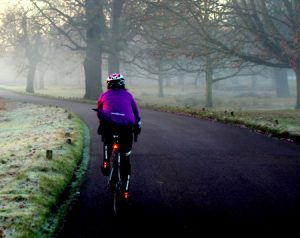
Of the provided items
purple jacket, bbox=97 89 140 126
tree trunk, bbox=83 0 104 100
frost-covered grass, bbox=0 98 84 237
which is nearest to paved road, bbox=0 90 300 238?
frost-covered grass, bbox=0 98 84 237

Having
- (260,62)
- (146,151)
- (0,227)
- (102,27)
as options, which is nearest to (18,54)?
(102,27)

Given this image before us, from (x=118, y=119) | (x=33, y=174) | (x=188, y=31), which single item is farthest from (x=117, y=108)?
(x=188, y=31)

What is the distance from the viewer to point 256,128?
15.5 meters

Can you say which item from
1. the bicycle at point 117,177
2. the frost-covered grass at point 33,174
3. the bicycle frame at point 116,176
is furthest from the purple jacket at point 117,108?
the frost-covered grass at point 33,174

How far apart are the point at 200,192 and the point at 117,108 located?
213cm

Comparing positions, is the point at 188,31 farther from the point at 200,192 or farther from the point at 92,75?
the point at 200,192

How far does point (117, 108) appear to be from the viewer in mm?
6629

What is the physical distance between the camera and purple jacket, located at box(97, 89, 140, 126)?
21.6 feet

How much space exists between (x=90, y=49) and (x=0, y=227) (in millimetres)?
28088

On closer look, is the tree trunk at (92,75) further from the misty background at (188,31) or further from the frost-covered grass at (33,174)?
the frost-covered grass at (33,174)

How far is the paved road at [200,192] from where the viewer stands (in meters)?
5.66

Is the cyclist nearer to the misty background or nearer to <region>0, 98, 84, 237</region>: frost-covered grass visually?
<region>0, 98, 84, 237</region>: frost-covered grass

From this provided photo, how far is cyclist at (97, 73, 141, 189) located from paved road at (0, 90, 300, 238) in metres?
0.83

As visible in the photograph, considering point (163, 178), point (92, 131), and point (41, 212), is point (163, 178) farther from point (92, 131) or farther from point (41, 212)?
point (92, 131)
